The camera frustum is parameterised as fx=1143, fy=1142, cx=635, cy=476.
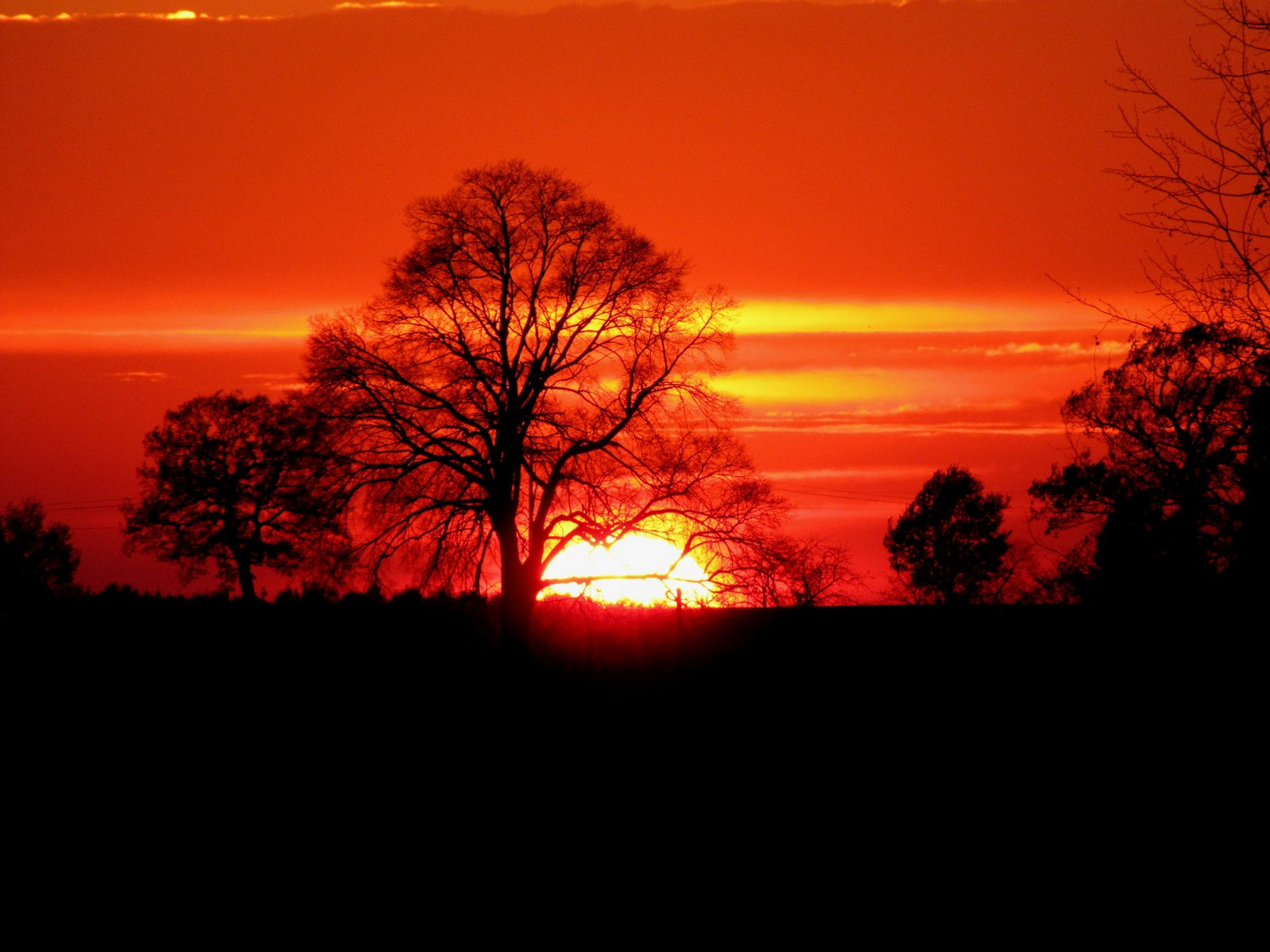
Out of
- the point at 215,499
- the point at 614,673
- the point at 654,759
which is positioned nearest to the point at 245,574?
the point at 215,499

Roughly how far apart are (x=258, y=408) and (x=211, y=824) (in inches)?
1321

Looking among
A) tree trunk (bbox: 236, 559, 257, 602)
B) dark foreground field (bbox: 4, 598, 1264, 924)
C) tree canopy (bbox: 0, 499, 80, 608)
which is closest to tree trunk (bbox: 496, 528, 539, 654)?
dark foreground field (bbox: 4, 598, 1264, 924)

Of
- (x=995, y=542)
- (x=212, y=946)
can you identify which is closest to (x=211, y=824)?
(x=212, y=946)

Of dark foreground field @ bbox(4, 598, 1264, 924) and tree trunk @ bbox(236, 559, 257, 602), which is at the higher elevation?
tree trunk @ bbox(236, 559, 257, 602)

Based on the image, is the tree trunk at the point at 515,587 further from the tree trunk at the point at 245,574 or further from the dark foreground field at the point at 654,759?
the tree trunk at the point at 245,574

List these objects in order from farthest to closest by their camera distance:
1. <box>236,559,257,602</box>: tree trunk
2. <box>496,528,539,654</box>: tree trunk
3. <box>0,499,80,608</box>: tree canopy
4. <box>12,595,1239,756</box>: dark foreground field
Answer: <box>0,499,80,608</box>: tree canopy < <box>236,559,257,602</box>: tree trunk < <box>496,528,539,654</box>: tree trunk < <box>12,595,1239,756</box>: dark foreground field

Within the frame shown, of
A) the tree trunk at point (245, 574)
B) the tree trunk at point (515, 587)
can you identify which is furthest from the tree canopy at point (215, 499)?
the tree trunk at point (515, 587)

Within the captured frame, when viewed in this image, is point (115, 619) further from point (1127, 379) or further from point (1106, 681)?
point (1127, 379)

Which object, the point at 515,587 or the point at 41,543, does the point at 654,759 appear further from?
the point at 41,543

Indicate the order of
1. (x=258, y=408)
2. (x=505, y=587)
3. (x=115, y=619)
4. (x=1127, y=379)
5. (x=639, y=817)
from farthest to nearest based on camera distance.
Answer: (x=258, y=408) < (x=1127, y=379) < (x=505, y=587) < (x=115, y=619) < (x=639, y=817)

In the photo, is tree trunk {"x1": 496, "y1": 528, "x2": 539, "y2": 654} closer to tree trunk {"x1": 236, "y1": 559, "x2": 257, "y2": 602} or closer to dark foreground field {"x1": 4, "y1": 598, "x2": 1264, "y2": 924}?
dark foreground field {"x1": 4, "y1": 598, "x2": 1264, "y2": 924}

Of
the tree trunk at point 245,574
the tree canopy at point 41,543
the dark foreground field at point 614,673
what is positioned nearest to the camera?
the dark foreground field at point 614,673

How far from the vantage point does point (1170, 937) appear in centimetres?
933

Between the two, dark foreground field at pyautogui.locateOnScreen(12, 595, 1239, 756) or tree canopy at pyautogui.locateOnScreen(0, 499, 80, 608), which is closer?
dark foreground field at pyautogui.locateOnScreen(12, 595, 1239, 756)
